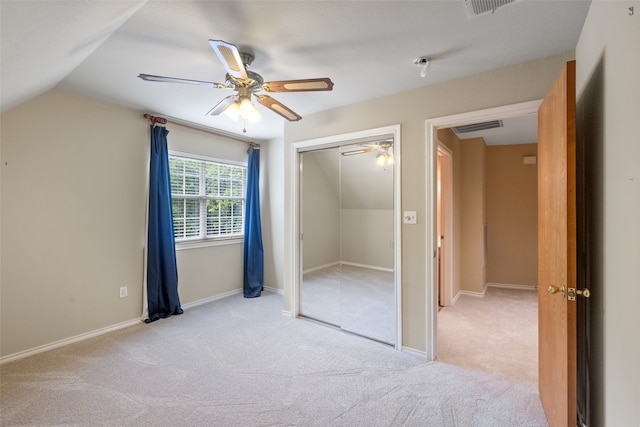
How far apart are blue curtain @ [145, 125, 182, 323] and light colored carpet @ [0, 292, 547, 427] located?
505mm

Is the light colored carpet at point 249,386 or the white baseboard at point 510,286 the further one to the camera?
the white baseboard at point 510,286

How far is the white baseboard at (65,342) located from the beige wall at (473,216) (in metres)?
4.61

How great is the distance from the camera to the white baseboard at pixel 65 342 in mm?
2503

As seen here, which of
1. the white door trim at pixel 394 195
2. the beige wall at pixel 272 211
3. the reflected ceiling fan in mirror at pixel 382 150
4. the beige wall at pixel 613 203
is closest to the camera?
the beige wall at pixel 613 203

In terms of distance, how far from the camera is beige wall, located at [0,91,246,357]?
8.32 ft

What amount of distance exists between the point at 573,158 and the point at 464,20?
3.29 ft

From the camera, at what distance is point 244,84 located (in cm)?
206

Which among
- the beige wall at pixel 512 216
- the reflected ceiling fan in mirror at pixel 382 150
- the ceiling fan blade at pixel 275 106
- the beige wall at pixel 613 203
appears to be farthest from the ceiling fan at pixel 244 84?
the beige wall at pixel 512 216

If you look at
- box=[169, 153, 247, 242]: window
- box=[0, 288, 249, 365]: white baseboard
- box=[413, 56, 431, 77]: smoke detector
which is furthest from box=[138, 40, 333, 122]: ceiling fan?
box=[0, 288, 249, 365]: white baseboard

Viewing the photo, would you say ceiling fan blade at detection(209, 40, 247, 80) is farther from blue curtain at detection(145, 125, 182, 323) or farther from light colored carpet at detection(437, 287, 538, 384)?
light colored carpet at detection(437, 287, 538, 384)

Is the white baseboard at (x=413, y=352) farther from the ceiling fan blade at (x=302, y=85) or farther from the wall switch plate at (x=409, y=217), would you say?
the ceiling fan blade at (x=302, y=85)

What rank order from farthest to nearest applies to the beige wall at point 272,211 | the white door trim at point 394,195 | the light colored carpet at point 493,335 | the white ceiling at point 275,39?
1. the beige wall at point 272,211
2. the white door trim at point 394,195
3. the light colored carpet at point 493,335
4. the white ceiling at point 275,39

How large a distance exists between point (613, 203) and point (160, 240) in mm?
3907

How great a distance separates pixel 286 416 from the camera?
1846 millimetres
